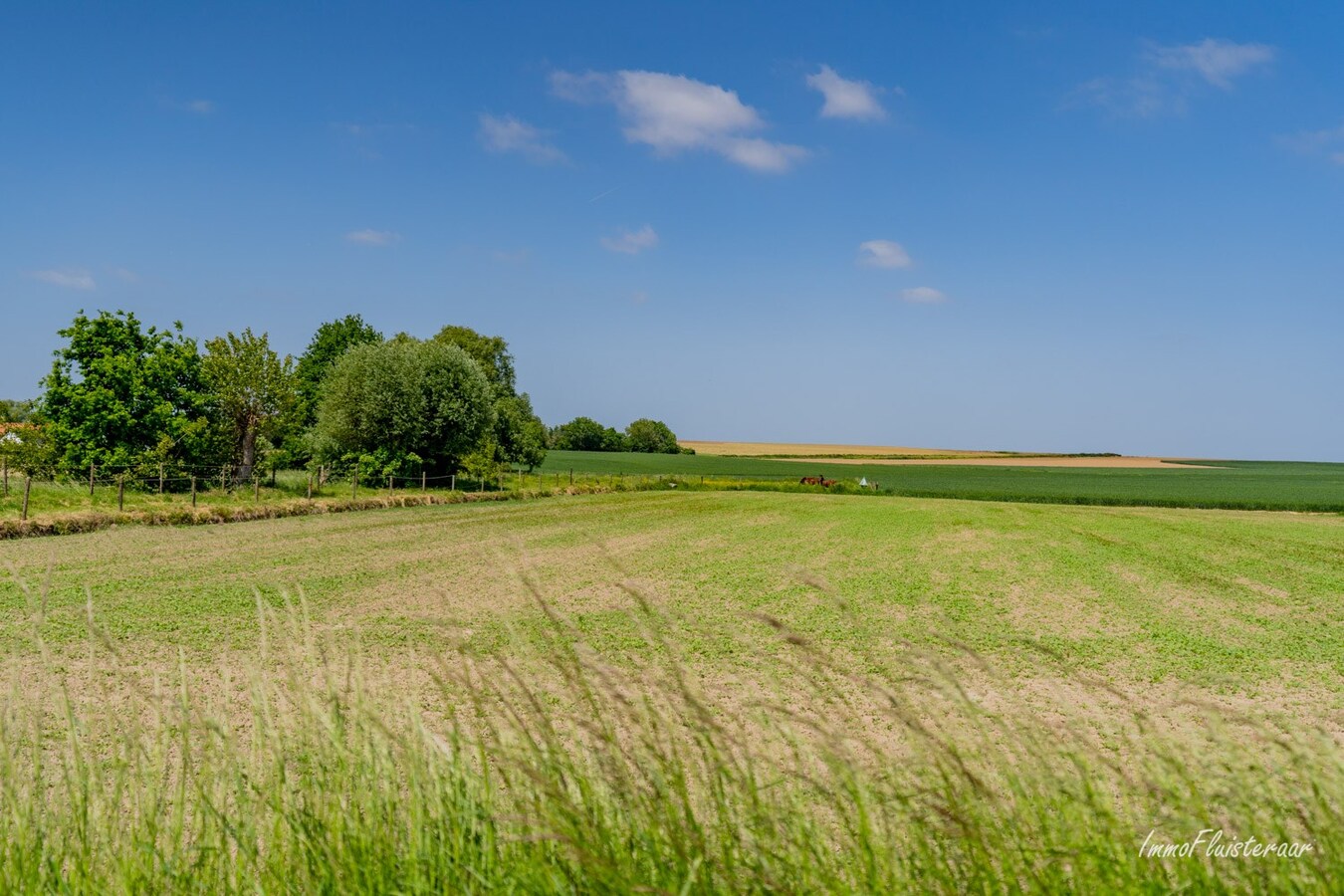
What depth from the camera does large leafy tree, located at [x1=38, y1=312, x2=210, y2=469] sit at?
42.2m

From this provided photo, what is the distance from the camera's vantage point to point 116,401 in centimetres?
4288

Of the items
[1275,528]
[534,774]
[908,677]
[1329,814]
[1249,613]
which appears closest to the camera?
[534,774]

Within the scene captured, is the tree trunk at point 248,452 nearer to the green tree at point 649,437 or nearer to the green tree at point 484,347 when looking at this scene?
the green tree at point 484,347

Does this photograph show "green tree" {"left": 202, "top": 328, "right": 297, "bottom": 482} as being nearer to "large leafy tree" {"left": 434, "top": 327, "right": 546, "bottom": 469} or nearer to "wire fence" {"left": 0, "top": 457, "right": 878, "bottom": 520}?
"wire fence" {"left": 0, "top": 457, "right": 878, "bottom": 520}

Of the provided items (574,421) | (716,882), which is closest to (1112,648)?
(716,882)

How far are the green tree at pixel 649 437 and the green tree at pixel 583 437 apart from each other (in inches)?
124

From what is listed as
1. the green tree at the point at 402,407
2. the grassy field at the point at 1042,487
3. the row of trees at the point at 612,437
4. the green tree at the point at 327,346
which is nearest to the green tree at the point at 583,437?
the row of trees at the point at 612,437

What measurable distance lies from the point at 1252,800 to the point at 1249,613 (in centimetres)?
1769

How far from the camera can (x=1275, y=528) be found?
131 feet

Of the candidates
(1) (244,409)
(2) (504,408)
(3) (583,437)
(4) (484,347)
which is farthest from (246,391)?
(3) (583,437)

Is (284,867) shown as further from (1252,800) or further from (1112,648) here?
(1112,648)

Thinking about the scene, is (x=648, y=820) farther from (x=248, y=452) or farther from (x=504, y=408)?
(x=504, y=408)

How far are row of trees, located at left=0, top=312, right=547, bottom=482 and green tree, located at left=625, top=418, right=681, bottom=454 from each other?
8813cm

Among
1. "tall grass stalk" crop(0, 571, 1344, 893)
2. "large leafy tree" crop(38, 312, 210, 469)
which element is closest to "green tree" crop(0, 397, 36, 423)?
"large leafy tree" crop(38, 312, 210, 469)
